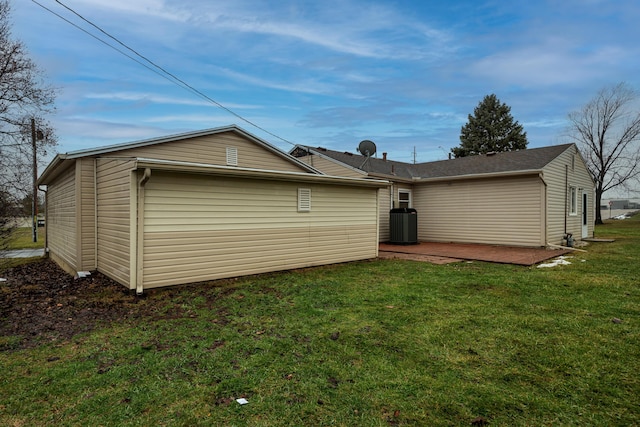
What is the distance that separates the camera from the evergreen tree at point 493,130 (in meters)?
34.5

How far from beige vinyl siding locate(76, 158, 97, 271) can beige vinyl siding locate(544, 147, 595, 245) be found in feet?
45.3

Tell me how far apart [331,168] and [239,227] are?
8.28 meters

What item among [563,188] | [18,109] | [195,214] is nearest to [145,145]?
[195,214]

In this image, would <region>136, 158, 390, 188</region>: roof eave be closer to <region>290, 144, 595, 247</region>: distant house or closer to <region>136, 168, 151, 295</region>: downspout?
<region>136, 168, 151, 295</region>: downspout

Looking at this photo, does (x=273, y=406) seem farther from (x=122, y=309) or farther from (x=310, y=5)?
(x=310, y=5)

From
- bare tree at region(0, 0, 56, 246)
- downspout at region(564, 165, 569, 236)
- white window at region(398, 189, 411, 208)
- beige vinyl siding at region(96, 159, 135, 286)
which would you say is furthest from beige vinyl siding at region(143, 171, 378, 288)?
downspout at region(564, 165, 569, 236)

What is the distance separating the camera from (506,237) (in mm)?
12359

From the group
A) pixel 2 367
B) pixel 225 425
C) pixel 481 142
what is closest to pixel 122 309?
pixel 2 367

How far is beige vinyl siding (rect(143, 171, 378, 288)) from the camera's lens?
604 centimetres

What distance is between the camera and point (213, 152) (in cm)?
1044

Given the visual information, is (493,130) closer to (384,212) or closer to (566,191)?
(566,191)

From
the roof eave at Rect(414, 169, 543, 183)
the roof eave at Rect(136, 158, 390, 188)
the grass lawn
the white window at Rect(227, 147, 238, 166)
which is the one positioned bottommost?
the grass lawn

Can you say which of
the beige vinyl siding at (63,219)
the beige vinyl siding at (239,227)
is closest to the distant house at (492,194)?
the beige vinyl siding at (239,227)

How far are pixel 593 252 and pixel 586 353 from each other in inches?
384
